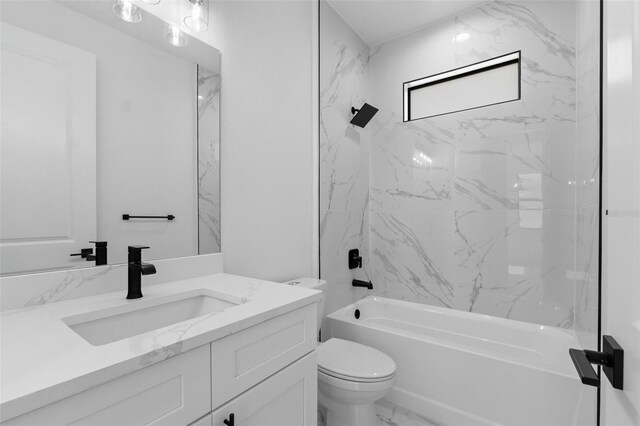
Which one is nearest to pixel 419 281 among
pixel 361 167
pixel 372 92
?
pixel 361 167

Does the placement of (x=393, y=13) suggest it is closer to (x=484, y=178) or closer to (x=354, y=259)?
(x=484, y=178)

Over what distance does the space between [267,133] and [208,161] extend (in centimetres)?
47

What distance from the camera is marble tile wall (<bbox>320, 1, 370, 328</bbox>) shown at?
2.24 meters

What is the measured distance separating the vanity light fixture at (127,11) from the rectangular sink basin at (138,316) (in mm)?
1036

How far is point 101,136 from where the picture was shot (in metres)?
1.05

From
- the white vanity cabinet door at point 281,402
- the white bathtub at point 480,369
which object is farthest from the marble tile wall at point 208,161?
the white bathtub at point 480,369

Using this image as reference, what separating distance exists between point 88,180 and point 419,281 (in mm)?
2311

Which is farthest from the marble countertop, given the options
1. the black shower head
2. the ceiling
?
the ceiling

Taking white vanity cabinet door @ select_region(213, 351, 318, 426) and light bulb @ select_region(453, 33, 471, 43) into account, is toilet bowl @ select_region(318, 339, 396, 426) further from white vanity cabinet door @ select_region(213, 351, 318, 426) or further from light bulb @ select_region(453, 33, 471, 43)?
light bulb @ select_region(453, 33, 471, 43)

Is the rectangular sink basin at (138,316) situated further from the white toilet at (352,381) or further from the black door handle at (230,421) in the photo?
the white toilet at (352,381)

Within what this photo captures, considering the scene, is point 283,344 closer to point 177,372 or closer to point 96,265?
point 177,372

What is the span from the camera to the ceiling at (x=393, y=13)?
2.25 m

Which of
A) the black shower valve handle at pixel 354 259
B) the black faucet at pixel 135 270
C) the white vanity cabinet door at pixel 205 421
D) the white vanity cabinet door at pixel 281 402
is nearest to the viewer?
the white vanity cabinet door at pixel 205 421

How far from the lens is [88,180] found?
1021 mm
